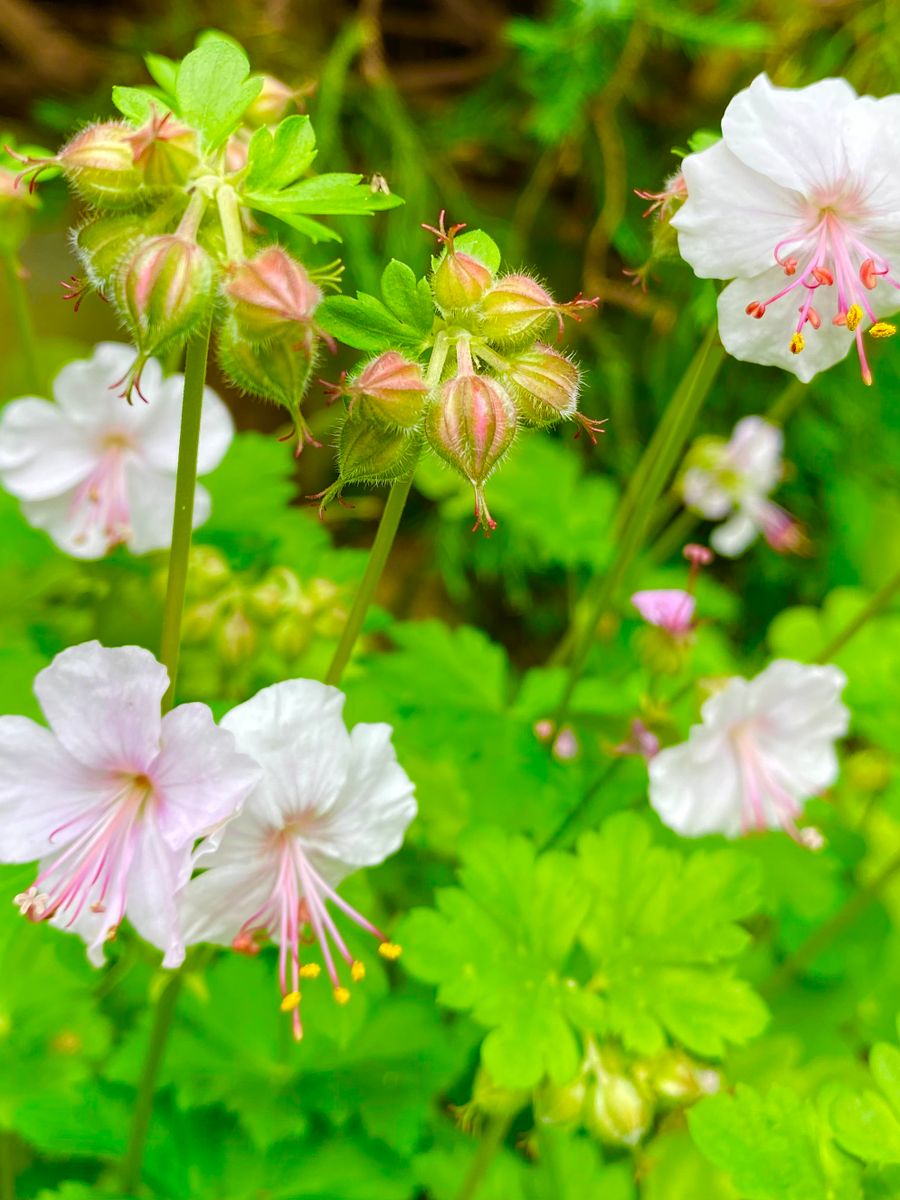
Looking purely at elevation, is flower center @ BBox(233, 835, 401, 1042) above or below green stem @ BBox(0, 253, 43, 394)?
below

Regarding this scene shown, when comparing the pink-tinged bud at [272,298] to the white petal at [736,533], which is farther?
the white petal at [736,533]

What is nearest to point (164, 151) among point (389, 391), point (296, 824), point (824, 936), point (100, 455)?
point (389, 391)

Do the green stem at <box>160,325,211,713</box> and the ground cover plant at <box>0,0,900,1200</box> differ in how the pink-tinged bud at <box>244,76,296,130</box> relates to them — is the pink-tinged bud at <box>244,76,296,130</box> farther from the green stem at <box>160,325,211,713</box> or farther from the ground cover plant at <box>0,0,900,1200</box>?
the green stem at <box>160,325,211,713</box>

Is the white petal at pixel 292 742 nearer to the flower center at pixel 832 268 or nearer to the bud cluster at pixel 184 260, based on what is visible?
the bud cluster at pixel 184 260

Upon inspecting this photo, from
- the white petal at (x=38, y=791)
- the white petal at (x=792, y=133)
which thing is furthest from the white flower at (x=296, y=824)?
the white petal at (x=792, y=133)

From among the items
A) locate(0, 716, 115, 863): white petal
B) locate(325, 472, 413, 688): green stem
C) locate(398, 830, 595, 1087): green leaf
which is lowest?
locate(398, 830, 595, 1087): green leaf

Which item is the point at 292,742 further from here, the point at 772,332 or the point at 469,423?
the point at 772,332

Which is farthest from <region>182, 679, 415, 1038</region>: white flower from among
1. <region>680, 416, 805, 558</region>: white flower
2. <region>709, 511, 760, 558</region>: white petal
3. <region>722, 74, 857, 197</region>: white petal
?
<region>709, 511, 760, 558</region>: white petal
